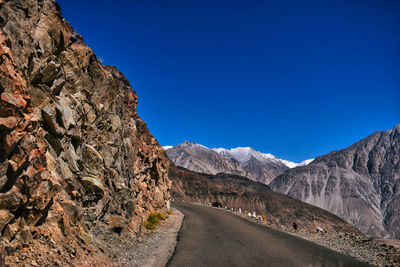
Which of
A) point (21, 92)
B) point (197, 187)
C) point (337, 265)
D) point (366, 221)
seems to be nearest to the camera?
point (21, 92)

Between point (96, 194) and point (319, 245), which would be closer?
point (96, 194)

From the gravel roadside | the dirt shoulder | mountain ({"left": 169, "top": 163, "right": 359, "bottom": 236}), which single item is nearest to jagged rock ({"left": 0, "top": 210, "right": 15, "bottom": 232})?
the gravel roadside

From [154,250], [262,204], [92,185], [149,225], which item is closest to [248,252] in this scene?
[154,250]

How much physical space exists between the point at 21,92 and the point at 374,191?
24154cm

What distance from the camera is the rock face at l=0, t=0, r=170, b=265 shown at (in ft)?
24.6

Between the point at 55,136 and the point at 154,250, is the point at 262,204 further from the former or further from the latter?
the point at 55,136

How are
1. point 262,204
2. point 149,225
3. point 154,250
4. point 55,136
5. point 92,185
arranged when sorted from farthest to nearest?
1. point 262,204
2. point 149,225
3. point 154,250
4. point 92,185
5. point 55,136

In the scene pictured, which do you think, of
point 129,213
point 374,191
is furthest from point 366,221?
point 129,213

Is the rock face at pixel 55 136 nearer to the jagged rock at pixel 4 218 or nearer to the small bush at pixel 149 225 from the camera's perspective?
the jagged rock at pixel 4 218

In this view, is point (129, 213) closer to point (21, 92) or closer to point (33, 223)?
point (33, 223)

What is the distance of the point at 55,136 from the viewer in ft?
34.9

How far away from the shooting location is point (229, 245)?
1644 cm

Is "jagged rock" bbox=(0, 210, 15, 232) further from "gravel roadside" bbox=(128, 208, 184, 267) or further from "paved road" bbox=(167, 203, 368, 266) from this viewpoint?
"paved road" bbox=(167, 203, 368, 266)

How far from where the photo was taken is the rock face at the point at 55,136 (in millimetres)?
7494
